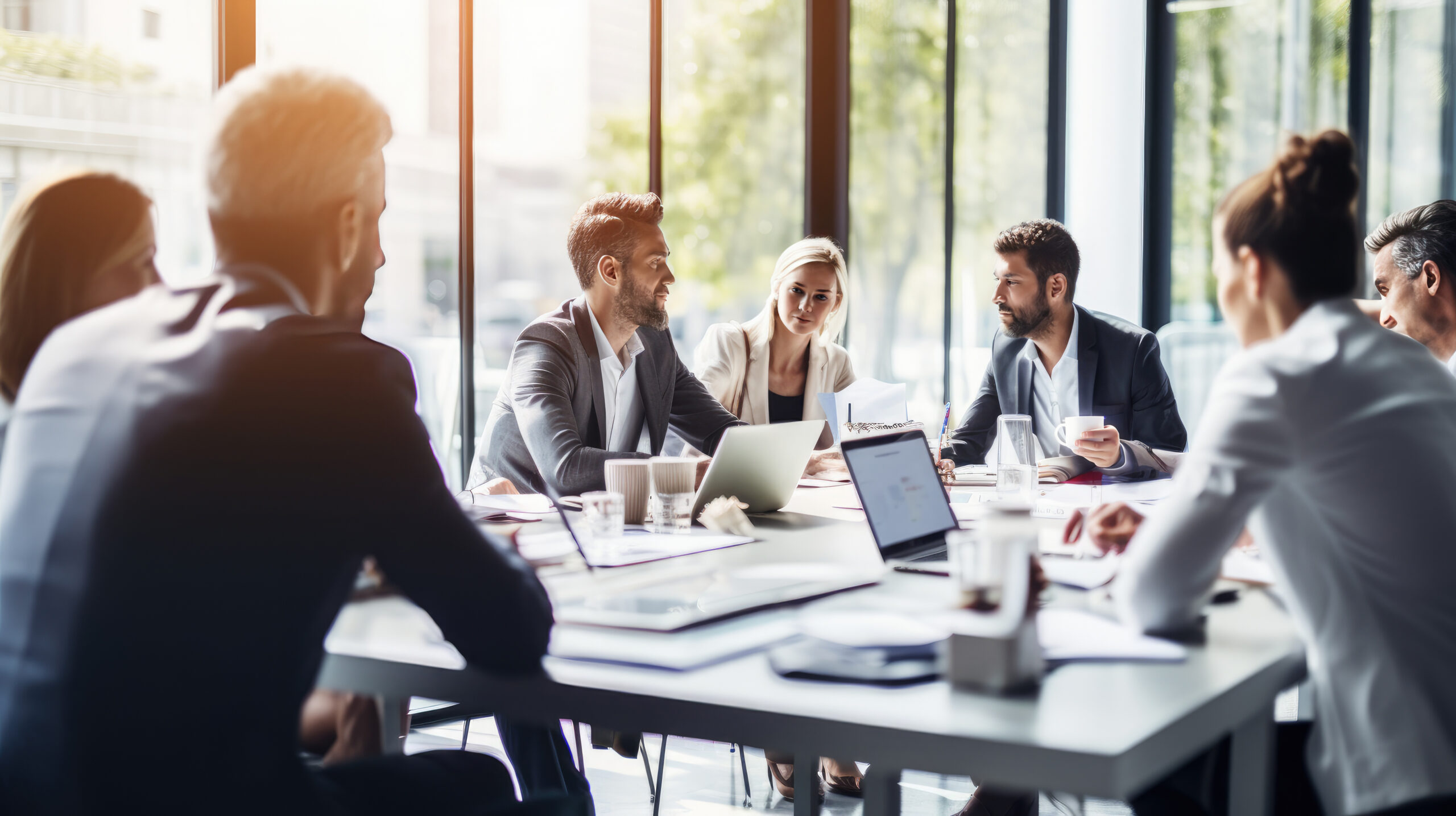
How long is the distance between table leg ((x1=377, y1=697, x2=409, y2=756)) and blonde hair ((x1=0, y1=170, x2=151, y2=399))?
0.85 meters

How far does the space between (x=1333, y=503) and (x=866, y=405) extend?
2135mm

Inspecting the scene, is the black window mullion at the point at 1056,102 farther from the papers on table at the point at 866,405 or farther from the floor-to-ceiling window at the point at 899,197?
the papers on table at the point at 866,405

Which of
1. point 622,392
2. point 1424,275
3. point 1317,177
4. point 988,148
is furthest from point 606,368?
point 988,148

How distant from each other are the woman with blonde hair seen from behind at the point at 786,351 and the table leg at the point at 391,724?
8.12 feet

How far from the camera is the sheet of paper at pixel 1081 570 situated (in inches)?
72.0

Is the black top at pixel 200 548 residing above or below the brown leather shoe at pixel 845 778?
above

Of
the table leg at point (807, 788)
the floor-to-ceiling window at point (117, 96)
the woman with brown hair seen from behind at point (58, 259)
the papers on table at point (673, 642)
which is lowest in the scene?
the table leg at point (807, 788)

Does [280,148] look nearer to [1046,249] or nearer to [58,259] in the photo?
[58,259]

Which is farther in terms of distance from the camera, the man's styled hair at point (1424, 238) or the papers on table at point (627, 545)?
the man's styled hair at point (1424, 238)

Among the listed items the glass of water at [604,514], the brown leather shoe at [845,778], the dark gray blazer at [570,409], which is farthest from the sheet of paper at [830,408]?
the glass of water at [604,514]

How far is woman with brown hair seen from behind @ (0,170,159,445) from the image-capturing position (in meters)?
1.96

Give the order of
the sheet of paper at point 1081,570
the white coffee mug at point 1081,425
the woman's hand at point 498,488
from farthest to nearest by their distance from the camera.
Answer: the white coffee mug at point 1081,425, the woman's hand at point 498,488, the sheet of paper at point 1081,570

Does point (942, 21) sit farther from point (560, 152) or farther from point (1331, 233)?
point (1331, 233)

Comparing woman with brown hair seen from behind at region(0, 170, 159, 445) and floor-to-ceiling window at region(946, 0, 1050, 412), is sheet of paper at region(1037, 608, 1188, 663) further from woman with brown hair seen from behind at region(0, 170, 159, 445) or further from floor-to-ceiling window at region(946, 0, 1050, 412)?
floor-to-ceiling window at region(946, 0, 1050, 412)
